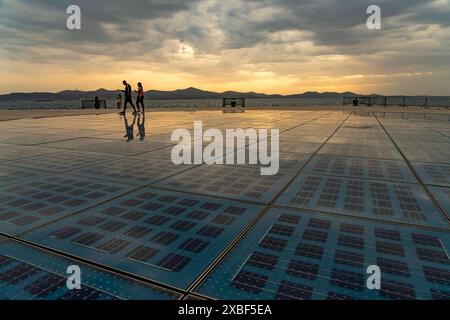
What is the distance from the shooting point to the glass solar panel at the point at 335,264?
235cm

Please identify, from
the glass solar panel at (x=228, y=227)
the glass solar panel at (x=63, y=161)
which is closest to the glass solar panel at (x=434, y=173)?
the glass solar panel at (x=228, y=227)

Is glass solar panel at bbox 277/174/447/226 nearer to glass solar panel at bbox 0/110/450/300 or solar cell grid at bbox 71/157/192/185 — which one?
glass solar panel at bbox 0/110/450/300

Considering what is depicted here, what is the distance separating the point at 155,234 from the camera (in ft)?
11.0

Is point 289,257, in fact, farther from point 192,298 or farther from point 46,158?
point 46,158

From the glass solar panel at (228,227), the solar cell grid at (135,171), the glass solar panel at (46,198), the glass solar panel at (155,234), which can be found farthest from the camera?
the solar cell grid at (135,171)

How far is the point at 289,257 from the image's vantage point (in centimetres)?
288

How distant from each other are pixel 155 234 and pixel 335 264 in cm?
204

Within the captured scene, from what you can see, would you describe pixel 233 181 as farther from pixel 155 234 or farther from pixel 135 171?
pixel 155 234

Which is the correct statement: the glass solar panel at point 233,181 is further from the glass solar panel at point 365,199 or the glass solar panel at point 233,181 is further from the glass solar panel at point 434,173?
the glass solar panel at point 434,173

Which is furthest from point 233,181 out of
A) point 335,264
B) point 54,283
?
point 54,283

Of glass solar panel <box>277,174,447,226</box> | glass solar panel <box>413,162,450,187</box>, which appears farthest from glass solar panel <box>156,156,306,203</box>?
glass solar panel <box>413,162,450,187</box>

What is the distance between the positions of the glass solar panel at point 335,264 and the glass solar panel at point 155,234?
0.30m

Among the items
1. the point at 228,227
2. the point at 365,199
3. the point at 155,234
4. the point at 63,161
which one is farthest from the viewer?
the point at 63,161
